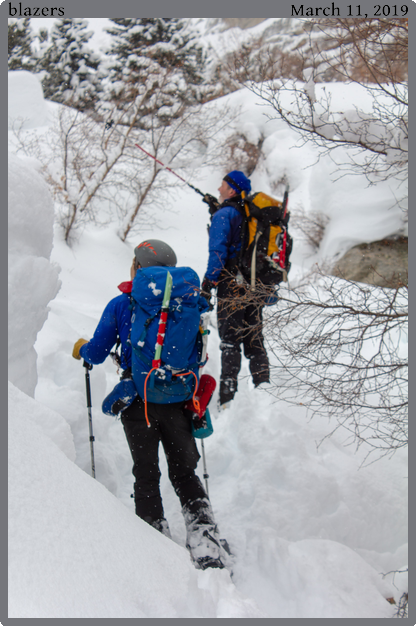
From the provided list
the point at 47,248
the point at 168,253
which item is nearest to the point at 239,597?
the point at 168,253

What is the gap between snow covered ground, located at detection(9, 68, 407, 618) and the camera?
4.65 feet

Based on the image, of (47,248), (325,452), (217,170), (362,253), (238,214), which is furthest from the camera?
(217,170)

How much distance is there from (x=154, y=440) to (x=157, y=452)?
0.28ft

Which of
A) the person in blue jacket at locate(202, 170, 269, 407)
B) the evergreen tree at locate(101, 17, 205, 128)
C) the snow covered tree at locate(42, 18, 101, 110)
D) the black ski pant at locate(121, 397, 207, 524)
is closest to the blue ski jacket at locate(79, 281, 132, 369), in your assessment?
the black ski pant at locate(121, 397, 207, 524)

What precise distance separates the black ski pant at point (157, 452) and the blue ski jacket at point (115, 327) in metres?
0.37

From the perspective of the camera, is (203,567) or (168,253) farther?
(168,253)

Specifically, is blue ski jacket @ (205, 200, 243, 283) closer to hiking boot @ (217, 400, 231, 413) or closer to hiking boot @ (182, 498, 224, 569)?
hiking boot @ (217, 400, 231, 413)

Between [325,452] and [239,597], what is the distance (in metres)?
2.04

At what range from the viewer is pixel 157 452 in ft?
8.29

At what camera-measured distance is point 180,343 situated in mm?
2439

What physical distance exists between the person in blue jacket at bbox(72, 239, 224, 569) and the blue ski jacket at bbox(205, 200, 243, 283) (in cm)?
110

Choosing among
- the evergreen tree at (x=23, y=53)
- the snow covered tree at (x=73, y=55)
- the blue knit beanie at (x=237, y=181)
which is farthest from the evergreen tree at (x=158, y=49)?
the blue knit beanie at (x=237, y=181)

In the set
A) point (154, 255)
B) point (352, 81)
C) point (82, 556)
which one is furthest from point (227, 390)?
Result: point (352, 81)

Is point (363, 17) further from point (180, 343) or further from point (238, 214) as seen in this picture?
point (180, 343)
